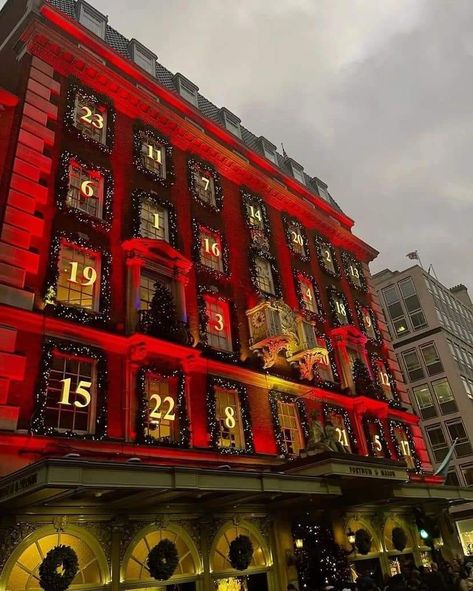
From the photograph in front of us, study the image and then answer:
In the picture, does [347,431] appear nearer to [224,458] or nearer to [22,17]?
[224,458]

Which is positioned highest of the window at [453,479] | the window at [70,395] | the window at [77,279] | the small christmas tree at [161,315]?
the window at [77,279]

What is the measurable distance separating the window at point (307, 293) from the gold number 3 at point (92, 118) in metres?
12.4

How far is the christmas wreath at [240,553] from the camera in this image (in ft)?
50.4

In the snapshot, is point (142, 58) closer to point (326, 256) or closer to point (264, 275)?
point (264, 275)

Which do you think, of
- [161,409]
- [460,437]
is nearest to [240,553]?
[161,409]

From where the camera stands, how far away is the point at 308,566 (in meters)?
17.1

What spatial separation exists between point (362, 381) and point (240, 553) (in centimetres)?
1231

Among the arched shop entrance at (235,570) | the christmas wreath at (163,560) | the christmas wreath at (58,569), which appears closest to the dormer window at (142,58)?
the arched shop entrance at (235,570)

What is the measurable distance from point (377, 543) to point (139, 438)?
1284 cm

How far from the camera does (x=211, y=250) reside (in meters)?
22.3

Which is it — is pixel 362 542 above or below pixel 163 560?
above

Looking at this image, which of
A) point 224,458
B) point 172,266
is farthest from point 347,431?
point 172,266

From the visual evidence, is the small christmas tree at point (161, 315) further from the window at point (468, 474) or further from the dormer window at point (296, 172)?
the window at point (468, 474)

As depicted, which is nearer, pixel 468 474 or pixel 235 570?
pixel 235 570
